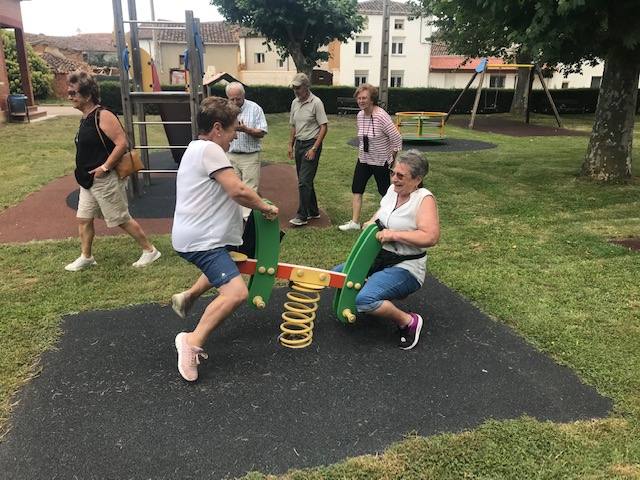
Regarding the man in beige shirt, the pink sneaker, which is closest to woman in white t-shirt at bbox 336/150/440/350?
the pink sneaker

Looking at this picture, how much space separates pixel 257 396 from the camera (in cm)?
288

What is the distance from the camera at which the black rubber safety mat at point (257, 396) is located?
2432 millimetres

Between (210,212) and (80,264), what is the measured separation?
95.1 inches

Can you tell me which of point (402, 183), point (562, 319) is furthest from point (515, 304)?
point (402, 183)

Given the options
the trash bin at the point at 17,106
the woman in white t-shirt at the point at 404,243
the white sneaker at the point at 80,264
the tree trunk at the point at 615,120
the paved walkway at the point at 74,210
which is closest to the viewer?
the woman in white t-shirt at the point at 404,243

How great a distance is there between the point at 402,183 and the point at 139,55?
21.5ft

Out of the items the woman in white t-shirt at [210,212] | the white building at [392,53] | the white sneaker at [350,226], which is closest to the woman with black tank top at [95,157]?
the woman in white t-shirt at [210,212]

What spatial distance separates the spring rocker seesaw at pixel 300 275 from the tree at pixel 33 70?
2951cm

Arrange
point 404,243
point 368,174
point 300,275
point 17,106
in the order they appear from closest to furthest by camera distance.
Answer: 1. point 404,243
2. point 300,275
3. point 368,174
4. point 17,106

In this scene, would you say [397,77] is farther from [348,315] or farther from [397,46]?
[348,315]

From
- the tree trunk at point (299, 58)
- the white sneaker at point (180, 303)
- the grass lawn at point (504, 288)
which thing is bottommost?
the grass lawn at point (504, 288)

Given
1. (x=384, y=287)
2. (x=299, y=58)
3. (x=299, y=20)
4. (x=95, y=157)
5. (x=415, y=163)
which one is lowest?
(x=384, y=287)

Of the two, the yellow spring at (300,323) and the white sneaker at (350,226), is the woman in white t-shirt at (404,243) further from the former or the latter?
the white sneaker at (350,226)

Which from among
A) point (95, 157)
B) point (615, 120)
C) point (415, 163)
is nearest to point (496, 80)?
point (615, 120)
